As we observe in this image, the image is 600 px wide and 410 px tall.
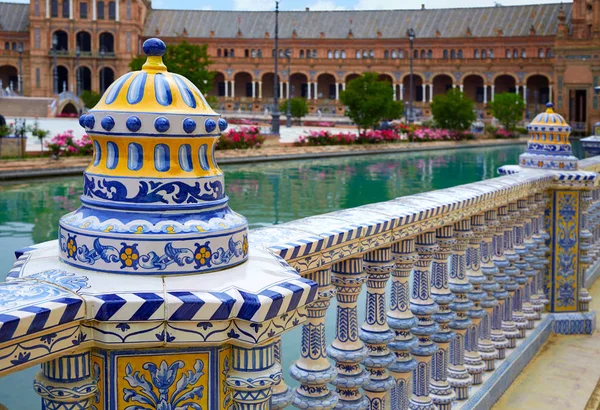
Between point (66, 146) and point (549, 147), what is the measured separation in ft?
64.7

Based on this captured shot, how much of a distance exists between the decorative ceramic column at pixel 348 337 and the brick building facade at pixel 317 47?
69005 millimetres

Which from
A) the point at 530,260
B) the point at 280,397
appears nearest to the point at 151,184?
the point at 280,397

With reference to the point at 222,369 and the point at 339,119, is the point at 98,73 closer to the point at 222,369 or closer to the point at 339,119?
the point at 339,119

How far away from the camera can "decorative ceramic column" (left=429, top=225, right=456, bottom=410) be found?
4004 millimetres

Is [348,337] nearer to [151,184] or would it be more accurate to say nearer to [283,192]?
[151,184]

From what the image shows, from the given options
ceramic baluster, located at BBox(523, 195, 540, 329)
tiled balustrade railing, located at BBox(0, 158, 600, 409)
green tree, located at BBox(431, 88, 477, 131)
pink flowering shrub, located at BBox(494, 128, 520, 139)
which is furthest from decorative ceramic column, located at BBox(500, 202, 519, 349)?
pink flowering shrub, located at BBox(494, 128, 520, 139)

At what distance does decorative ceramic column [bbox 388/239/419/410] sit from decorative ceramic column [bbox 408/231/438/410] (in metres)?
0.22

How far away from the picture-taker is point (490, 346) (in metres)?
4.89

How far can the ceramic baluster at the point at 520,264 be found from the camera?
5.52 meters

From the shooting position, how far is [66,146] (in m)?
24.0

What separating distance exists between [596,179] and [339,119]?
200ft

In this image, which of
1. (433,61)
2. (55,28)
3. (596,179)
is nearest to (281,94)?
(433,61)

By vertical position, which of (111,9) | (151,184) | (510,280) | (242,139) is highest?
(111,9)

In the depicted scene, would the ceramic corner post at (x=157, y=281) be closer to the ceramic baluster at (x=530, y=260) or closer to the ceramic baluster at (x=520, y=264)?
the ceramic baluster at (x=520, y=264)
